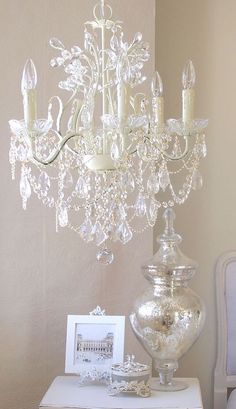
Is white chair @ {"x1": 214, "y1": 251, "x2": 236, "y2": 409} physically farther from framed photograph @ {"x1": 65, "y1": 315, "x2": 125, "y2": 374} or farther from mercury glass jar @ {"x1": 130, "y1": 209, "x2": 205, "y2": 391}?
framed photograph @ {"x1": 65, "y1": 315, "x2": 125, "y2": 374}

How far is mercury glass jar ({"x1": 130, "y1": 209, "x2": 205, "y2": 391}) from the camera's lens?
2.45 m

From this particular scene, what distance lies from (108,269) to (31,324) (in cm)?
41

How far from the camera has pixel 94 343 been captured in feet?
8.27

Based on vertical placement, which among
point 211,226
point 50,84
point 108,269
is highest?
point 50,84

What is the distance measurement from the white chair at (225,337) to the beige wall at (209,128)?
0.10 m

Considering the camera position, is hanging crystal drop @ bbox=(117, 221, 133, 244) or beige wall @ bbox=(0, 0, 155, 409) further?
beige wall @ bbox=(0, 0, 155, 409)

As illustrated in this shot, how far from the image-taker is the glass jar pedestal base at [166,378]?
249 cm

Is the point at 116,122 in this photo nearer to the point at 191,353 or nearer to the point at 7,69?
the point at 7,69

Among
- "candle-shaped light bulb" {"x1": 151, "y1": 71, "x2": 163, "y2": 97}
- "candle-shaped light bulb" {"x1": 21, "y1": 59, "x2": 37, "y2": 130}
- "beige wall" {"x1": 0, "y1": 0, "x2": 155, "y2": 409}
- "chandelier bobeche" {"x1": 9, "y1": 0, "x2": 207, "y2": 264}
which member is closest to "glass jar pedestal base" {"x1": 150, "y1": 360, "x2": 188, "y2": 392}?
"beige wall" {"x1": 0, "y1": 0, "x2": 155, "y2": 409}

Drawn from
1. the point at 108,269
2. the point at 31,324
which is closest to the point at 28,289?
the point at 31,324

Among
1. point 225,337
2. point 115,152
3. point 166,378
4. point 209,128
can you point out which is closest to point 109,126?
point 115,152

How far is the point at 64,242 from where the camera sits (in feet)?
9.30

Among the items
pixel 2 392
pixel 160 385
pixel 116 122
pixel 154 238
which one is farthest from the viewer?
pixel 154 238

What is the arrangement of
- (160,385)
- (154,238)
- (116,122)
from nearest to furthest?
(116,122) < (160,385) < (154,238)
